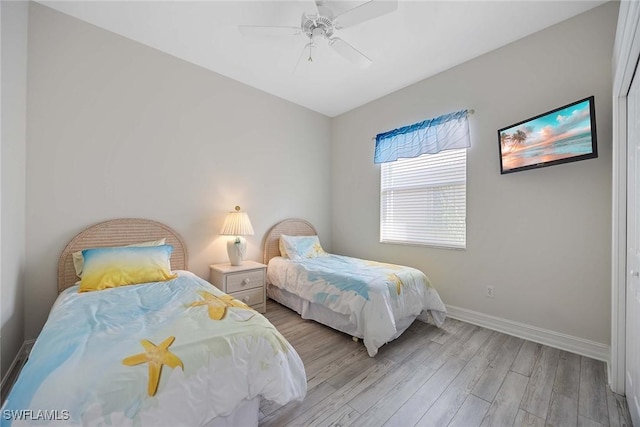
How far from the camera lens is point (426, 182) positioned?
3170 mm

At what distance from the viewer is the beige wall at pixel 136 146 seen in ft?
6.73

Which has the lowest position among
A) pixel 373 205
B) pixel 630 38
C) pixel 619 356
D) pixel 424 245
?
pixel 619 356

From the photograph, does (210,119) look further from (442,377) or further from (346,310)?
(442,377)

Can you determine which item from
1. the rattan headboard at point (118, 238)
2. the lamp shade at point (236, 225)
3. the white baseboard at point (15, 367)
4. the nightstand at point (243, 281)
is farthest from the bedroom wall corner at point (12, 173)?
the lamp shade at point (236, 225)

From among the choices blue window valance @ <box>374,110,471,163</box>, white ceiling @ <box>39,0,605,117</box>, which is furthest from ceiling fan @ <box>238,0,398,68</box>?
blue window valance @ <box>374,110,471,163</box>

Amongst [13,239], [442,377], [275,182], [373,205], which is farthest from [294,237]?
[13,239]

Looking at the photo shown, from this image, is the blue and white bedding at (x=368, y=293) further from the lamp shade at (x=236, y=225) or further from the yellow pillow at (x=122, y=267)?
the yellow pillow at (x=122, y=267)

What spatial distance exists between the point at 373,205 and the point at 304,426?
2790 mm

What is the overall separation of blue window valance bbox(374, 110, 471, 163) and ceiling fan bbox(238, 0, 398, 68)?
1262mm

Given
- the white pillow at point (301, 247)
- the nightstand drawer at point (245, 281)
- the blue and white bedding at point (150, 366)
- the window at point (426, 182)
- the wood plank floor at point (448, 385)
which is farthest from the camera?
the white pillow at point (301, 247)

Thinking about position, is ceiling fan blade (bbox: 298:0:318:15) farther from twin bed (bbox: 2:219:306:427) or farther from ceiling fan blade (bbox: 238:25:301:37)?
twin bed (bbox: 2:219:306:427)

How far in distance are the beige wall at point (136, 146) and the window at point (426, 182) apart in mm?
1439

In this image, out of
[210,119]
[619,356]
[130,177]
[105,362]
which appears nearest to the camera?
[105,362]

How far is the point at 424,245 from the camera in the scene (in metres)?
3.13
